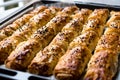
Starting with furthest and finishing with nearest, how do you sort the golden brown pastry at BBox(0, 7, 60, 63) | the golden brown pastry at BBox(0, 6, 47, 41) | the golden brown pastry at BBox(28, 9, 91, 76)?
the golden brown pastry at BBox(0, 6, 47, 41) < the golden brown pastry at BBox(0, 7, 60, 63) < the golden brown pastry at BBox(28, 9, 91, 76)

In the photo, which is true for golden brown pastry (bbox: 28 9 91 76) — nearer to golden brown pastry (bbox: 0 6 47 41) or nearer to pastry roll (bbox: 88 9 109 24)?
pastry roll (bbox: 88 9 109 24)

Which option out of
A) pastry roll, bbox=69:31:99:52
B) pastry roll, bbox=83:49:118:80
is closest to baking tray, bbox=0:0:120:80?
pastry roll, bbox=83:49:118:80

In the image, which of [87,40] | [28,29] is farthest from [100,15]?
[28,29]

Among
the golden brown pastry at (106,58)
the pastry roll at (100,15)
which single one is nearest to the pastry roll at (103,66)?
the golden brown pastry at (106,58)

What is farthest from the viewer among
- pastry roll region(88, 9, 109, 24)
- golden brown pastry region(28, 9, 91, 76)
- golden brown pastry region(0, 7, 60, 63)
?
pastry roll region(88, 9, 109, 24)

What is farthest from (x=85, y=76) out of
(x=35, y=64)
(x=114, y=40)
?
(x=114, y=40)

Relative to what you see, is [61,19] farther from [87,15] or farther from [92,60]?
[92,60]

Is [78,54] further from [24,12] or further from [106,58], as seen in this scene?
[24,12]
